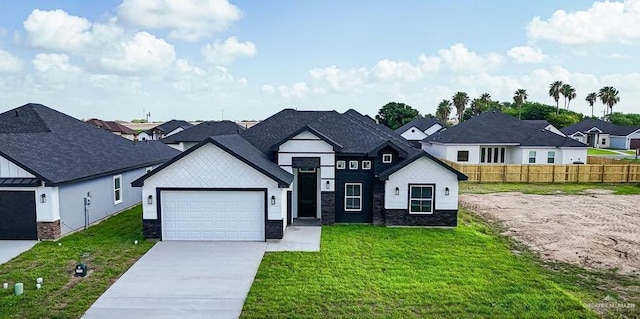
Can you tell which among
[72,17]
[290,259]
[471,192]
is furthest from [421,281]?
[72,17]

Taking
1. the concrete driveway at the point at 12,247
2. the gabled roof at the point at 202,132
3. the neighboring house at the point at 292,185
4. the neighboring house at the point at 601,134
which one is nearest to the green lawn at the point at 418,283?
the neighboring house at the point at 292,185

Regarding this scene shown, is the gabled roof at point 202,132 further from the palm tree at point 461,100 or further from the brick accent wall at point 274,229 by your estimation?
the palm tree at point 461,100

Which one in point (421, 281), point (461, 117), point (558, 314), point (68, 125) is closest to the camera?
point (558, 314)

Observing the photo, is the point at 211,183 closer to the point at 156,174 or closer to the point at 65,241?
the point at 156,174

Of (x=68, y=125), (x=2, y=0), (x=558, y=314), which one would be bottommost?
(x=558, y=314)

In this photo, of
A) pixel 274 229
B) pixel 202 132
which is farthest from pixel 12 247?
pixel 202 132

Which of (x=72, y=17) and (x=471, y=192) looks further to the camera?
(x=471, y=192)

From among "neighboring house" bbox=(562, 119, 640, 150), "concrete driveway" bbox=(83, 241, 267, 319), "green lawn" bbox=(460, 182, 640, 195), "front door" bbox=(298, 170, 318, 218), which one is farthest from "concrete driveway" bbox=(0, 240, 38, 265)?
"neighboring house" bbox=(562, 119, 640, 150)

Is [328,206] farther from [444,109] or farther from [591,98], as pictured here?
[591,98]
